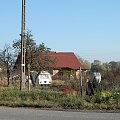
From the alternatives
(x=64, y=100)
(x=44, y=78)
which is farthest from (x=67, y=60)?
(x=64, y=100)

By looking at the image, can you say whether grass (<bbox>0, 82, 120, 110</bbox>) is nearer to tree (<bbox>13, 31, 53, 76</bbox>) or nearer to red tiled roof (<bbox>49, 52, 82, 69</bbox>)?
tree (<bbox>13, 31, 53, 76</bbox>)

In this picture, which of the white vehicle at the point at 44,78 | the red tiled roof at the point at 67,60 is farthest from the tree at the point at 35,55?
the red tiled roof at the point at 67,60

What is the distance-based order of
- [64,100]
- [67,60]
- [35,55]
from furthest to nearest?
[67,60] → [35,55] → [64,100]

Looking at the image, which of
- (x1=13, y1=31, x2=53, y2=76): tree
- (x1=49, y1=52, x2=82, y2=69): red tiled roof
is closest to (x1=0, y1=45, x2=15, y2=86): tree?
(x1=13, y1=31, x2=53, y2=76): tree

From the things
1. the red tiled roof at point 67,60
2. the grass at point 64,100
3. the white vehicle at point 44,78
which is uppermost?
the red tiled roof at point 67,60

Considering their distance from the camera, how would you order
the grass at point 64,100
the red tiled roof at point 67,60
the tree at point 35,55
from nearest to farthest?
the grass at point 64,100 → the tree at point 35,55 → the red tiled roof at point 67,60

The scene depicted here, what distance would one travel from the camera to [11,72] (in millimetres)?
41219

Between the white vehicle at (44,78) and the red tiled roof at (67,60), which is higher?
the red tiled roof at (67,60)

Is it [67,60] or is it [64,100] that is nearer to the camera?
[64,100]

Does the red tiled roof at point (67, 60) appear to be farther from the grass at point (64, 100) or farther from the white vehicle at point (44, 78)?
the grass at point (64, 100)

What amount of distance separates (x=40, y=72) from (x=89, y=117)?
28.4m

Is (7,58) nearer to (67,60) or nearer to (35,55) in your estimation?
(35,55)

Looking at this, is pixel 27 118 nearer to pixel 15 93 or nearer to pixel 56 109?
pixel 56 109

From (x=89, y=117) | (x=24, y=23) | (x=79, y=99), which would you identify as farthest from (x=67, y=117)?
(x=24, y=23)
